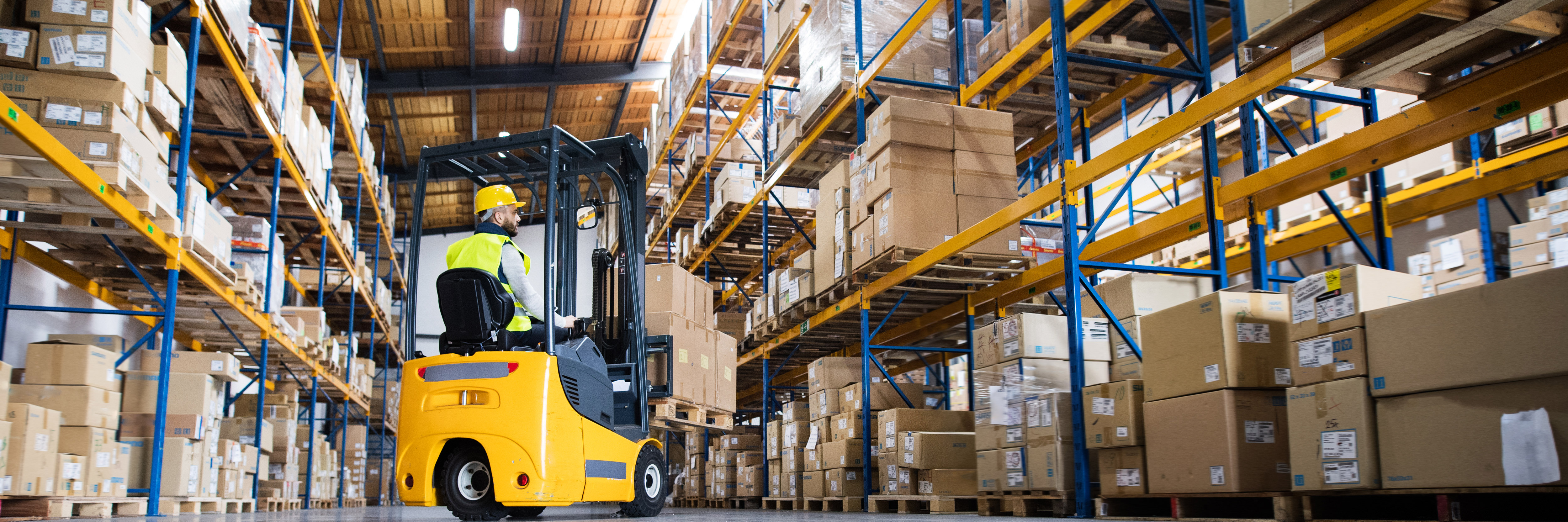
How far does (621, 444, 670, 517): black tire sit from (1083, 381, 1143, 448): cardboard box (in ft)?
7.93

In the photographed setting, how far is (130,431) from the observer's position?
679 centimetres

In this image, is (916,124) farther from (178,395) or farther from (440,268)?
(440,268)

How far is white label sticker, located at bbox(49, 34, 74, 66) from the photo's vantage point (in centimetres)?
547

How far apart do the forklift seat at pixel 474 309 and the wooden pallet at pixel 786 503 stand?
16.9 ft

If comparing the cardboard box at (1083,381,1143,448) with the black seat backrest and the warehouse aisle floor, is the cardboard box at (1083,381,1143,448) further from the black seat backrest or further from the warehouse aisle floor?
the black seat backrest

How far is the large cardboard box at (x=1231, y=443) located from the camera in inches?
165

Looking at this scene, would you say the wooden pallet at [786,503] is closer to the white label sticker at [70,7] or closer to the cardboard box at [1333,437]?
the cardboard box at [1333,437]

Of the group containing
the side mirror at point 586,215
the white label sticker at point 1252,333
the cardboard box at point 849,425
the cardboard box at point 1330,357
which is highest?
the side mirror at point 586,215

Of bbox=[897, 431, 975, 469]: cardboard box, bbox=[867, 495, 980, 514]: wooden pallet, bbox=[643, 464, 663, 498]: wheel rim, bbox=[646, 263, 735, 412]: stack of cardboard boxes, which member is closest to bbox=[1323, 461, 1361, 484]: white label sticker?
bbox=[867, 495, 980, 514]: wooden pallet

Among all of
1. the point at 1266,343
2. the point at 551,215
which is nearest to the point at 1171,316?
the point at 1266,343

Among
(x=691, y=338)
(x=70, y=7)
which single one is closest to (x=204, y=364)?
(x=70, y=7)

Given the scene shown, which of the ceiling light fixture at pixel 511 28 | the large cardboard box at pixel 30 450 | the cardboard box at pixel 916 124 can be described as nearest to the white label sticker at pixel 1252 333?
the cardboard box at pixel 916 124

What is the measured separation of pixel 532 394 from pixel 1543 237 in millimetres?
6605

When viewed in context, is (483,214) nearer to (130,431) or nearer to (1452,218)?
(130,431)
